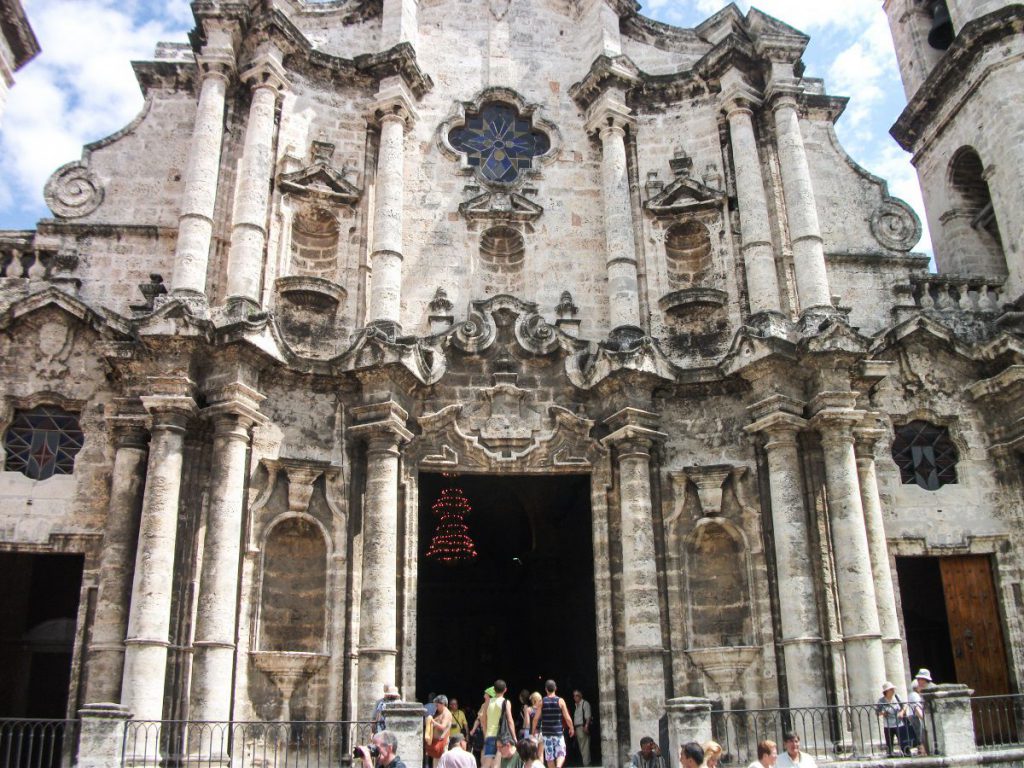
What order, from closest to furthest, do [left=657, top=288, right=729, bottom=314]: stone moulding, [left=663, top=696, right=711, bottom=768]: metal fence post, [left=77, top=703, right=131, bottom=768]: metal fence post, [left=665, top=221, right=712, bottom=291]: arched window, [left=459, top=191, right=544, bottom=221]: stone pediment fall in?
[left=77, top=703, right=131, bottom=768]: metal fence post < [left=663, top=696, right=711, bottom=768]: metal fence post < [left=657, top=288, right=729, bottom=314]: stone moulding < [left=459, top=191, right=544, bottom=221]: stone pediment < [left=665, top=221, right=712, bottom=291]: arched window

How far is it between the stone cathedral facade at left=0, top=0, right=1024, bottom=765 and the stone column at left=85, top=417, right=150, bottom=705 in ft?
0.16

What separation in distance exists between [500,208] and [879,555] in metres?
8.54

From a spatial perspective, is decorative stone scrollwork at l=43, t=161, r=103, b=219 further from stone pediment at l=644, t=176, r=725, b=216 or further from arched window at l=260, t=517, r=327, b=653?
stone pediment at l=644, t=176, r=725, b=216

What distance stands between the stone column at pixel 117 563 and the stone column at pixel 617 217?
7.72 meters

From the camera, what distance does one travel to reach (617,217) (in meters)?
16.8

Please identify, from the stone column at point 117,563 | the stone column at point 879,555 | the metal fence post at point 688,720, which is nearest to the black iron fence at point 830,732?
the stone column at point 879,555

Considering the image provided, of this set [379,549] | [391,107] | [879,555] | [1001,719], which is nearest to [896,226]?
[879,555]

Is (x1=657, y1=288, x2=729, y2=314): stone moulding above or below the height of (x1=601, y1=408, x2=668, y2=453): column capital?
above

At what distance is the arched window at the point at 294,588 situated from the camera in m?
14.0

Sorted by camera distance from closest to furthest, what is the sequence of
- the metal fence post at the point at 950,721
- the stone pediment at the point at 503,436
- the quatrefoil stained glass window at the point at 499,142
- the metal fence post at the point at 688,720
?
the metal fence post at the point at 688,720, the metal fence post at the point at 950,721, the stone pediment at the point at 503,436, the quatrefoil stained glass window at the point at 499,142

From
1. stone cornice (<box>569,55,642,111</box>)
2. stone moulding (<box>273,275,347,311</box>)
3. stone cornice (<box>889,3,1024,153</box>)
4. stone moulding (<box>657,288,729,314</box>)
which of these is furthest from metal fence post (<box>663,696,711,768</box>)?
stone cornice (<box>889,3,1024,153</box>)

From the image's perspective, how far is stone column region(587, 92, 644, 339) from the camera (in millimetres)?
16188

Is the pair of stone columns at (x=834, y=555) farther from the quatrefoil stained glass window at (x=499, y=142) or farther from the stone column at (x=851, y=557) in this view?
the quatrefoil stained glass window at (x=499, y=142)

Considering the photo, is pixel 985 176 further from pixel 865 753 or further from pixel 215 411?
pixel 215 411
